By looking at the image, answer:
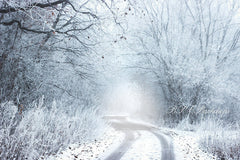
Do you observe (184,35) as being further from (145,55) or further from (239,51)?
(239,51)

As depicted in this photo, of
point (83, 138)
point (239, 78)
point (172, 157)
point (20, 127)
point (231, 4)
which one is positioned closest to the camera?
point (20, 127)

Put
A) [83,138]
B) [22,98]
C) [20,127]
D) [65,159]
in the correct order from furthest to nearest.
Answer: [83,138] < [22,98] < [65,159] < [20,127]

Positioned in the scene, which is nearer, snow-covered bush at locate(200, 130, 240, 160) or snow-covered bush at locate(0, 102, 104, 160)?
snow-covered bush at locate(0, 102, 104, 160)

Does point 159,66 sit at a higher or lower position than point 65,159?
higher

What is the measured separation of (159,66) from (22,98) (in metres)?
11.1

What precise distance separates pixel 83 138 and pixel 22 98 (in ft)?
9.27

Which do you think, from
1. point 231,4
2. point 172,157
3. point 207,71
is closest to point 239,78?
point 207,71

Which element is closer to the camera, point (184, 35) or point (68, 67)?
point (68, 67)

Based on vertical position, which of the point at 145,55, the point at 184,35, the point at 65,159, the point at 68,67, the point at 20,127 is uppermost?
the point at 184,35

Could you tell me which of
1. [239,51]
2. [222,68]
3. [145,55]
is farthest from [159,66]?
[239,51]

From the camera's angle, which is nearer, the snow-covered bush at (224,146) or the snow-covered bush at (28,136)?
the snow-covered bush at (28,136)

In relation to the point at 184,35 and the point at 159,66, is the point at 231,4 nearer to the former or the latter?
the point at 184,35

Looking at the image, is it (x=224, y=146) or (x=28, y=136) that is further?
(x=224, y=146)

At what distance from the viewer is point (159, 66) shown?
55.4 feet
